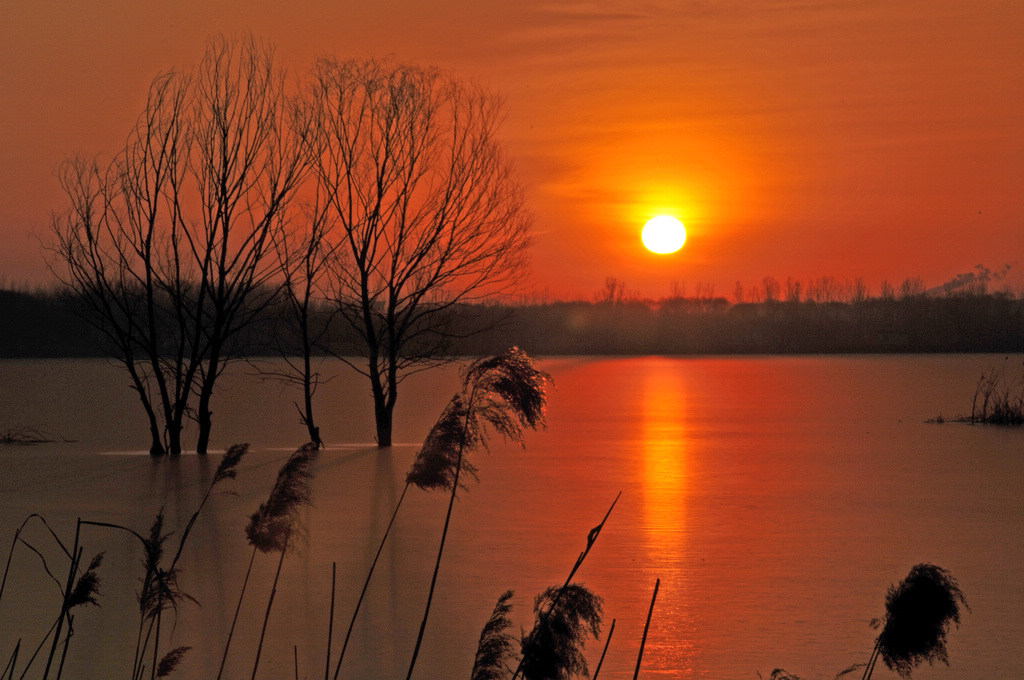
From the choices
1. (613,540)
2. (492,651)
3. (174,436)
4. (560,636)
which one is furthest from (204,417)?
(560,636)

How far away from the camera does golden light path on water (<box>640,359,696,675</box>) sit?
432 centimetres

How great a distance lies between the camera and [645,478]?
986 centimetres

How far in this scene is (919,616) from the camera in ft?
6.47

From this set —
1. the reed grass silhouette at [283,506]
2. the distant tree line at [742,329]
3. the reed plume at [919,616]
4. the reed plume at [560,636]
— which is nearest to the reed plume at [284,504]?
the reed grass silhouette at [283,506]

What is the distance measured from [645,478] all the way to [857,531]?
295cm

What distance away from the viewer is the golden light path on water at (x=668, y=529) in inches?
170

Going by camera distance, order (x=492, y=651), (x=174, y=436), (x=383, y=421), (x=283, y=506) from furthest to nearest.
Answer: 1. (x=383, y=421)
2. (x=174, y=436)
3. (x=283, y=506)
4. (x=492, y=651)

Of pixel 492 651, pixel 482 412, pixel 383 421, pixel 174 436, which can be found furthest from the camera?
pixel 383 421

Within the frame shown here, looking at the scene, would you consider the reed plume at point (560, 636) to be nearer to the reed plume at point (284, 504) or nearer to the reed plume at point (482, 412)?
the reed plume at point (482, 412)

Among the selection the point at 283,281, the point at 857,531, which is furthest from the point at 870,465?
the point at 283,281

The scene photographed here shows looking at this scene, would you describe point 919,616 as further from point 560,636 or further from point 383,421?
point 383,421

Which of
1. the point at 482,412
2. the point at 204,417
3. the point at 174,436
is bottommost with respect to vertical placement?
the point at 174,436

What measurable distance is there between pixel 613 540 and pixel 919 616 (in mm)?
4866

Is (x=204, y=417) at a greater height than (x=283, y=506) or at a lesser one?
lesser
